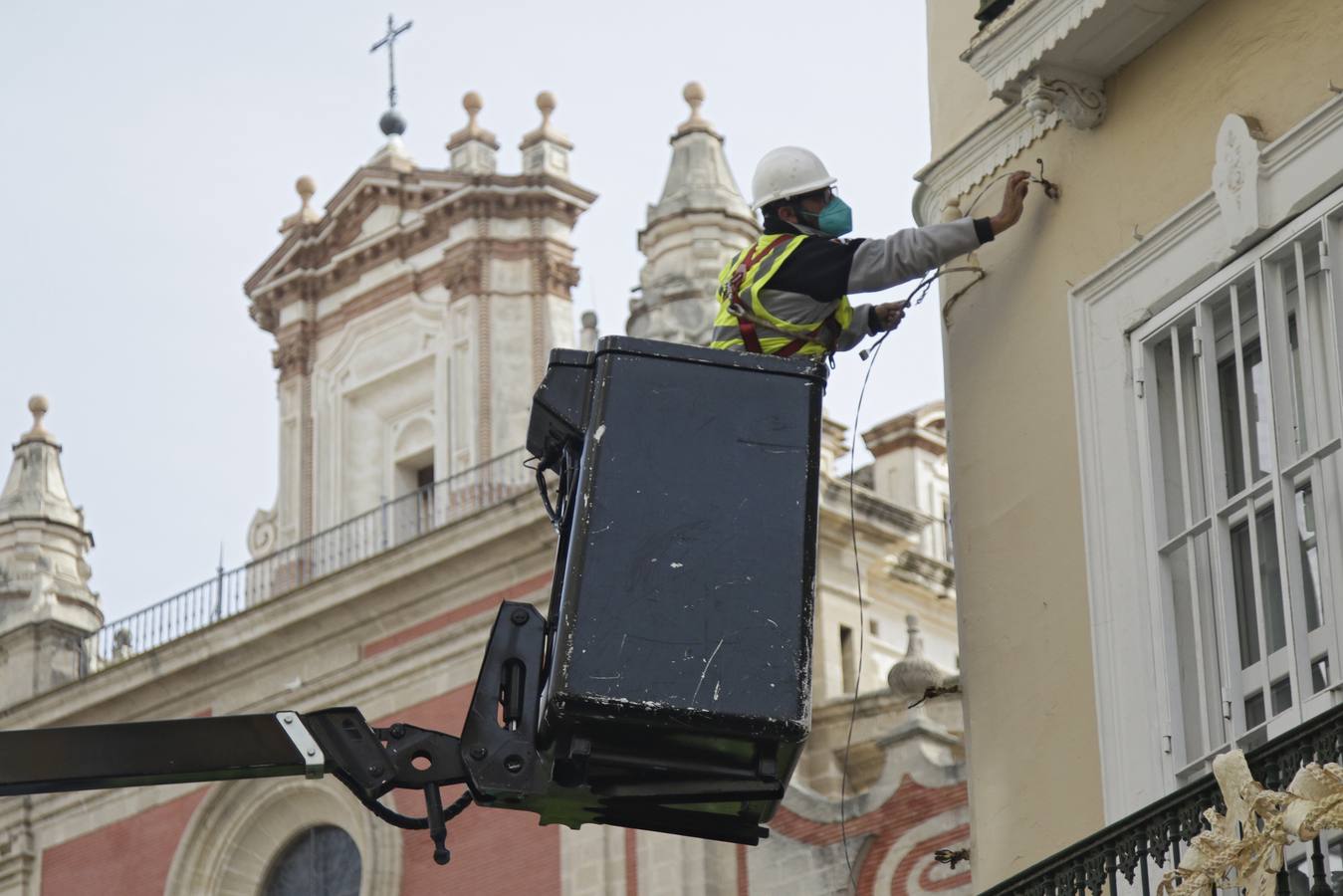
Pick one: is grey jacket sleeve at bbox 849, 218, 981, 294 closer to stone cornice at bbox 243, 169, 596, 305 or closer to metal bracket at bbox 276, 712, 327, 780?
metal bracket at bbox 276, 712, 327, 780

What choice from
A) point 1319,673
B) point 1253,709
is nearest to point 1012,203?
point 1253,709

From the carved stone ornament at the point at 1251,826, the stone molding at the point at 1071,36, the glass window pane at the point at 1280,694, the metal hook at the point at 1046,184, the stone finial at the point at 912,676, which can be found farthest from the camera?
the stone finial at the point at 912,676

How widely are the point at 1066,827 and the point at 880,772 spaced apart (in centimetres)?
1345

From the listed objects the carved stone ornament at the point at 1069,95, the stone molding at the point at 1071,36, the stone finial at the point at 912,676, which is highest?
the stone finial at the point at 912,676

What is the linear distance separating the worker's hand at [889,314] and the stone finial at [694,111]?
17162mm

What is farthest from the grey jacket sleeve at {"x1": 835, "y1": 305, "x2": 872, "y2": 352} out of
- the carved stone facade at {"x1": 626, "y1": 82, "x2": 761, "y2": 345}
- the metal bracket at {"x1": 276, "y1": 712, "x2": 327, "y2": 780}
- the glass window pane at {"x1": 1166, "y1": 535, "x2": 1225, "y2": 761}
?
the carved stone facade at {"x1": 626, "y1": 82, "x2": 761, "y2": 345}

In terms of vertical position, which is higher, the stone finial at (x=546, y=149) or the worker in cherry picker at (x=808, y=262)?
the stone finial at (x=546, y=149)

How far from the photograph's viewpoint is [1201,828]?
6734mm

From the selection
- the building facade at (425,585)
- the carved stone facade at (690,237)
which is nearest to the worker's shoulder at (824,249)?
the building facade at (425,585)

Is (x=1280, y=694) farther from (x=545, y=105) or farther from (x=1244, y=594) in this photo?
(x=545, y=105)

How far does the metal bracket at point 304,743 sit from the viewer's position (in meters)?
6.68

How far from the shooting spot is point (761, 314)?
8375 mm

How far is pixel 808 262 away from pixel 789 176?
0.99ft

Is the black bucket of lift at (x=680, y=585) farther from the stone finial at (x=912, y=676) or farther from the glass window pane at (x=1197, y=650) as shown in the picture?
the stone finial at (x=912, y=676)
